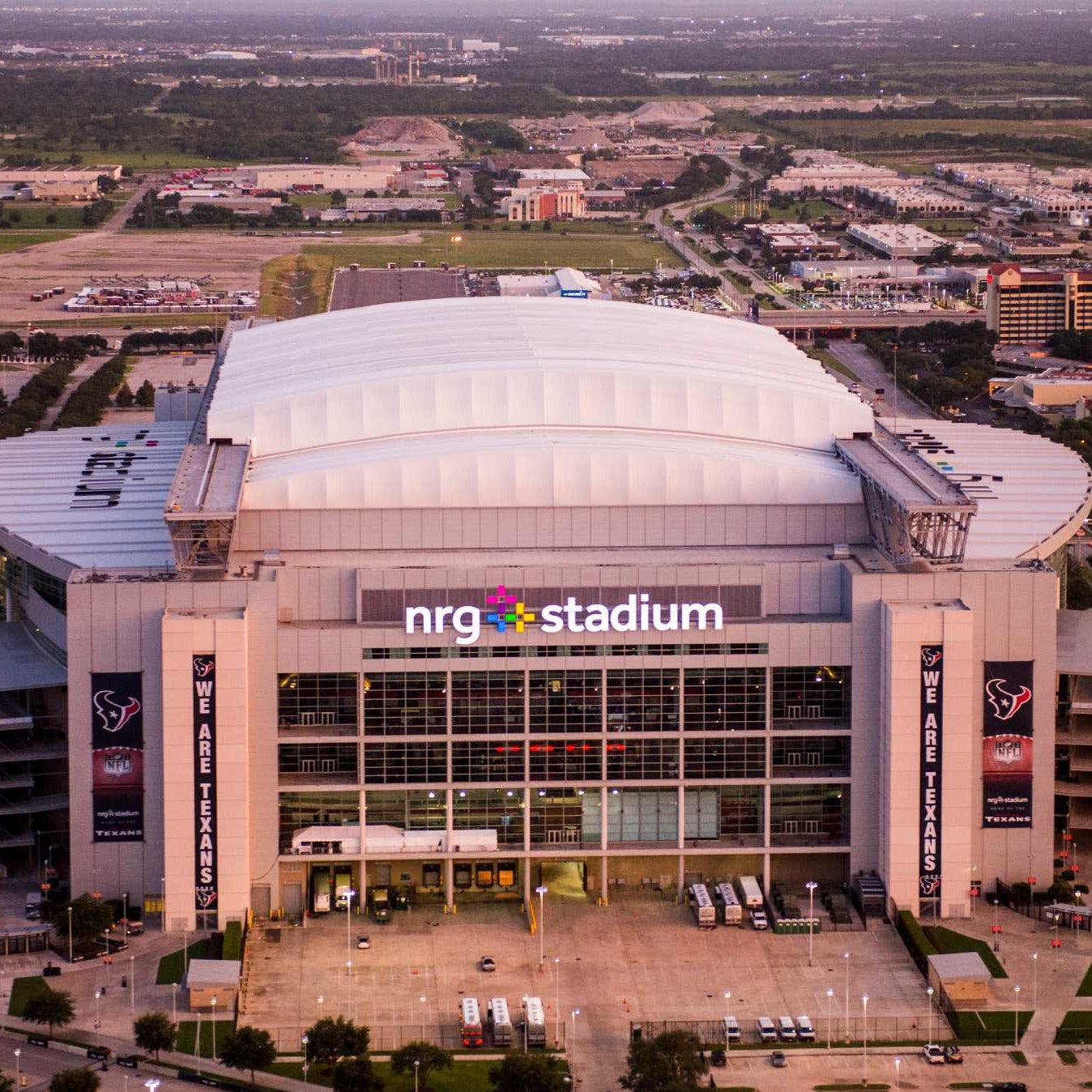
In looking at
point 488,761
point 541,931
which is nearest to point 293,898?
point 488,761

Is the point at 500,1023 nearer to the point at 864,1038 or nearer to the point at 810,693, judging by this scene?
the point at 864,1038

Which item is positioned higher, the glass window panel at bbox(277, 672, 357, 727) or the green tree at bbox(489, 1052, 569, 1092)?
the glass window panel at bbox(277, 672, 357, 727)

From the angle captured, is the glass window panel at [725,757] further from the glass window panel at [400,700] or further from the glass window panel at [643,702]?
the glass window panel at [400,700]

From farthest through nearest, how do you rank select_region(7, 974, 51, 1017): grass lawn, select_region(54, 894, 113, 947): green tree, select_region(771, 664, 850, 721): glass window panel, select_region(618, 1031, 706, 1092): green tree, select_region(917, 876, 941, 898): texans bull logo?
select_region(771, 664, 850, 721): glass window panel < select_region(917, 876, 941, 898): texans bull logo < select_region(54, 894, 113, 947): green tree < select_region(7, 974, 51, 1017): grass lawn < select_region(618, 1031, 706, 1092): green tree

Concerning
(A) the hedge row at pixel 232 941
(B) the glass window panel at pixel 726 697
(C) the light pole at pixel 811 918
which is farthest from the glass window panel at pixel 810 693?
(A) the hedge row at pixel 232 941

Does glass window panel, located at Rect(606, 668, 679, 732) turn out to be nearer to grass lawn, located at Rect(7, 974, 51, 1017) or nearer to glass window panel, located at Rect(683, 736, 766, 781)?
glass window panel, located at Rect(683, 736, 766, 781)

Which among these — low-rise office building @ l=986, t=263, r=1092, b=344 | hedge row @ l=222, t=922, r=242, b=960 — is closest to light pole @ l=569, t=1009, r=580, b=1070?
hedge row @ l=222, t=922, r=242, b=960

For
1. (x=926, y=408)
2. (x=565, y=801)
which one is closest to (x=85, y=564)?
(x=565, y=801)
